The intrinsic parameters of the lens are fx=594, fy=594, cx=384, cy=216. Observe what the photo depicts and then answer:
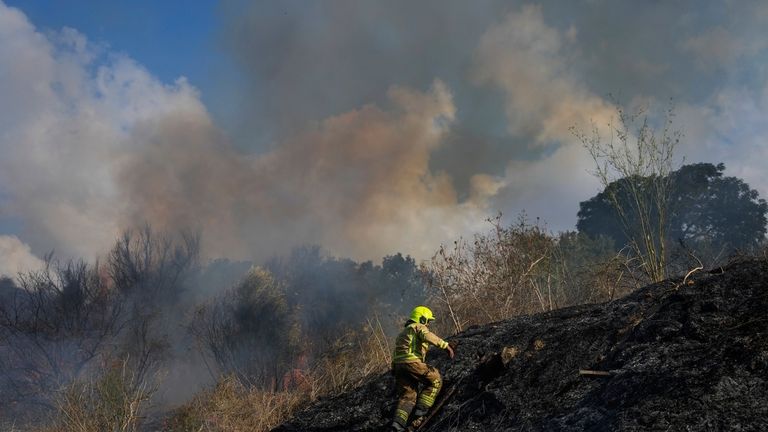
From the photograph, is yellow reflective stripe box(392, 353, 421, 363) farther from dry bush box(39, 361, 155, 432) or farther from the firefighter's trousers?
dry bush box(39, 361, 155, 432)

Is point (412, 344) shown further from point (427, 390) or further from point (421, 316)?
point (427, 390)

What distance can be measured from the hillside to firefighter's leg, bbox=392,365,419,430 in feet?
1.34

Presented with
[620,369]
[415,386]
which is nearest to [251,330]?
[415,386]

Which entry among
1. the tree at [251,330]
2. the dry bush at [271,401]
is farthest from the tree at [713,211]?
the dry bush at [271,401]

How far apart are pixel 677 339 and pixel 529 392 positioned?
1.81 metres

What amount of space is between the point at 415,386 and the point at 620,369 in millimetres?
3072

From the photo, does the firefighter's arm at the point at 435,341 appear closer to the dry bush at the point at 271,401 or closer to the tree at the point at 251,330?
the dry bush at the point at 271,401

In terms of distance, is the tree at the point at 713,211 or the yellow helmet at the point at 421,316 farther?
the tree at the point at 713,211

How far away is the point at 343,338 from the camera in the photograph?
27156 millimetres

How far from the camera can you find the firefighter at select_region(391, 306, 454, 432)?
8266 millimetres

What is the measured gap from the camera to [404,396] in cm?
835

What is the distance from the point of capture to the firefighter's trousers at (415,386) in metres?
8.27

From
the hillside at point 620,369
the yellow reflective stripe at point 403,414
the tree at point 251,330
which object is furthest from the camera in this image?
the tree at point 251,330

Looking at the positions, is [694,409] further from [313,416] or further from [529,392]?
[313,416]
